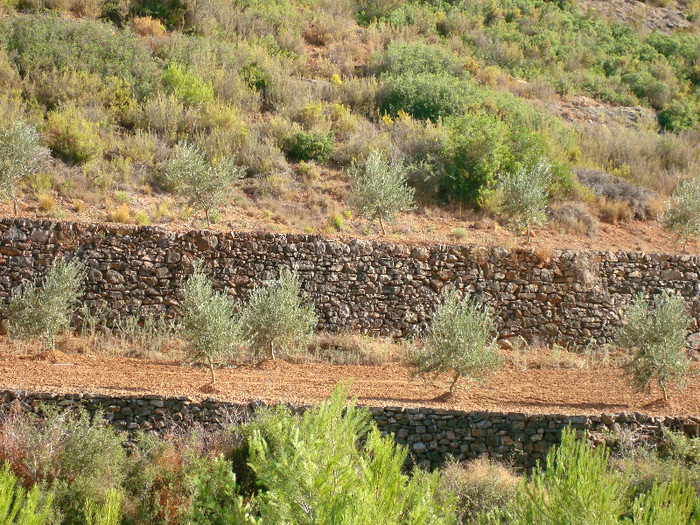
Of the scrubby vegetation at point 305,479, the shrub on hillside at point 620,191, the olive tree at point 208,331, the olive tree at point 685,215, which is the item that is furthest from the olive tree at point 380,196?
the shrub on hillside at point 620,191

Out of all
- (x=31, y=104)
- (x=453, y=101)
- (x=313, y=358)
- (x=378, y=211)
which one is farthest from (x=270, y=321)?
(x=453, y=101)

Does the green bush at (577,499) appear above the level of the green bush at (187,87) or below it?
above

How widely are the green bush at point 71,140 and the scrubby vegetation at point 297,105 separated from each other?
54mm

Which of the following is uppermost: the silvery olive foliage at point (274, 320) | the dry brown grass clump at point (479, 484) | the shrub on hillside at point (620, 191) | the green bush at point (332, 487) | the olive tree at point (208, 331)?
the green bush at point (332, 487)

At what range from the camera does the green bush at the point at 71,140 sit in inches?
733

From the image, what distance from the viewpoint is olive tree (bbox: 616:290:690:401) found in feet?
33.3

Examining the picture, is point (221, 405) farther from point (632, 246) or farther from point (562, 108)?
point (562, 108)

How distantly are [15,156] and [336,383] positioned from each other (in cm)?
898

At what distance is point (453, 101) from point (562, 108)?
18.3 ft

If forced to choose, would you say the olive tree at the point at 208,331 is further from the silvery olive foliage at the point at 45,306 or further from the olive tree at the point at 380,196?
the olive tree at the point at 380,196

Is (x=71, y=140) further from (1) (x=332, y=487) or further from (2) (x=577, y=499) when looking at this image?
(2) (x=577, y=499)

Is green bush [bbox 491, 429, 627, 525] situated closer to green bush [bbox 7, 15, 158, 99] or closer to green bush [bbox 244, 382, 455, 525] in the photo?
green bush [bbox 244, 382, 455, 525]

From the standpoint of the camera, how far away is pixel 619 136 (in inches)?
973

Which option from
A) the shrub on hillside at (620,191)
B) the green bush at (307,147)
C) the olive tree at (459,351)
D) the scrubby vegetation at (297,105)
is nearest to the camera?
the olive tree at (459,351)
